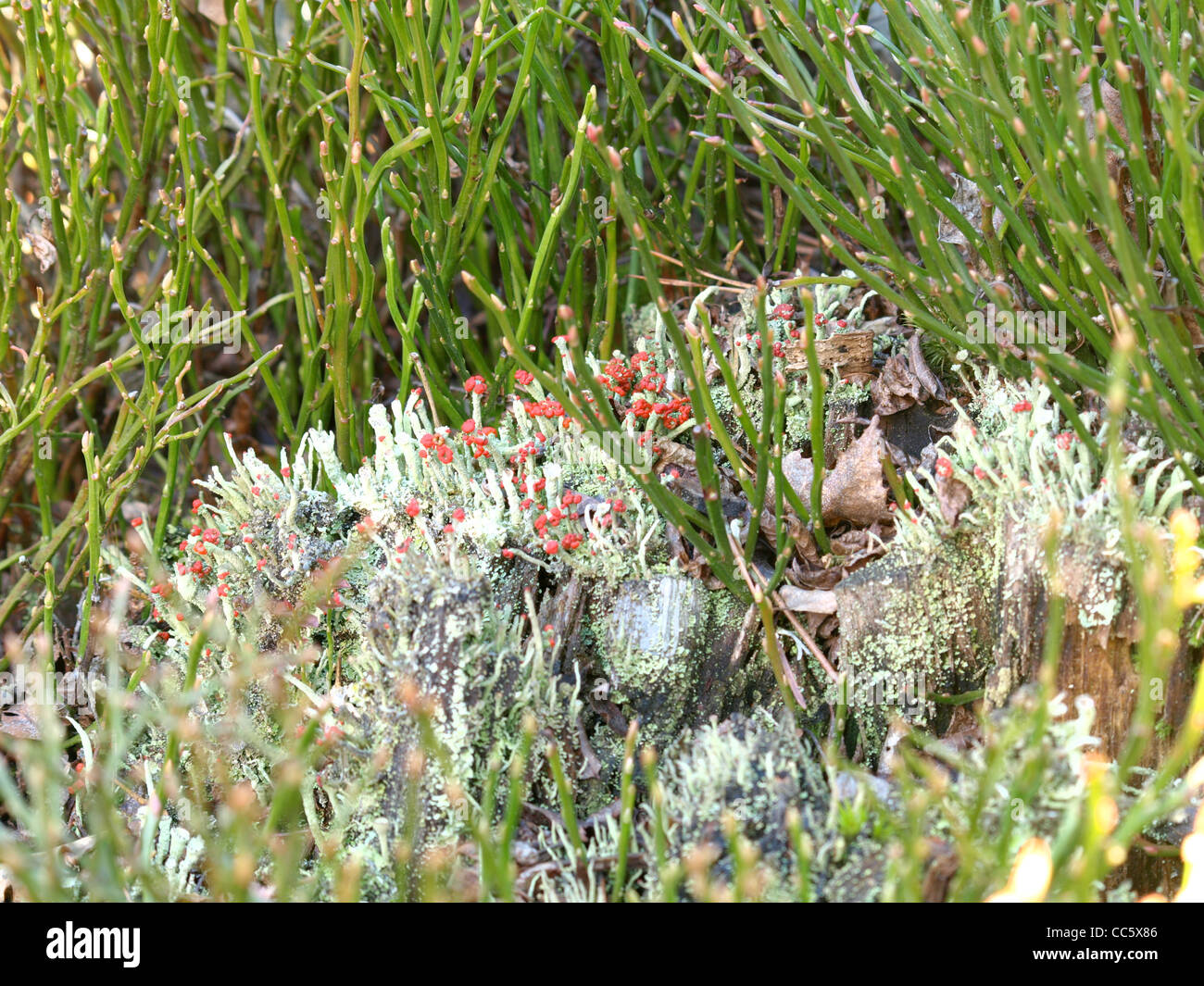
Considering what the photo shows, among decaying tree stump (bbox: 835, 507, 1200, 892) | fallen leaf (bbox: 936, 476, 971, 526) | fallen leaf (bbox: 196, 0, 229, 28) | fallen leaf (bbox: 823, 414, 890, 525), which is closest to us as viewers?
decaying tree stump (bbox: 835, 507, 1200, 892)

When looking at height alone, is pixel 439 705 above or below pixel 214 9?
below

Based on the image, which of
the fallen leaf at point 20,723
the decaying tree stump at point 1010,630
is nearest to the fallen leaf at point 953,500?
the decaying tree stump at point 1010,630

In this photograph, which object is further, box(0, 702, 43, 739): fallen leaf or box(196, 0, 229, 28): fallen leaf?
box(196, 0, 229, 28): fallen leaf

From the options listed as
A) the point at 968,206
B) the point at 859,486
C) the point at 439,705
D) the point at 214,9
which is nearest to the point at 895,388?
the point at 859,486

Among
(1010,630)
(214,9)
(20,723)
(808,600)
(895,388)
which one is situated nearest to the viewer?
(1010,630)

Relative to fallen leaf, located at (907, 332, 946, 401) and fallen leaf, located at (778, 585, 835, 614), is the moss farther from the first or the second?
fallen leaf, located at (907, 332, 946, 401)

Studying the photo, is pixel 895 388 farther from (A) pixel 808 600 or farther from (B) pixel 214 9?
(B) pixel 214 9

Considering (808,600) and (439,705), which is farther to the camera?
(808,600)

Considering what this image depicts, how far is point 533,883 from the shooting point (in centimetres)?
108

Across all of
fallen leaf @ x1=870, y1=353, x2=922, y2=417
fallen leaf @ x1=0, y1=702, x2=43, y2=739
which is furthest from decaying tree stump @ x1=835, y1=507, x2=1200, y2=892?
fallen leaf @ x1=0, y1=702, x2=43, y2=739

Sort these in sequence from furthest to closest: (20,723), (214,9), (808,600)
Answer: (214,9), (20,723), (808,600)

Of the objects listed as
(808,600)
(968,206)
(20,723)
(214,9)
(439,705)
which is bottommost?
(20,723)

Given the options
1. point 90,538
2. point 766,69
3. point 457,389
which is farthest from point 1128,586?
point 90,538

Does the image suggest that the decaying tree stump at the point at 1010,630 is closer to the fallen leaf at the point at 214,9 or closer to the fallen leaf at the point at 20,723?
the fallen leaf at the point at 20,723
